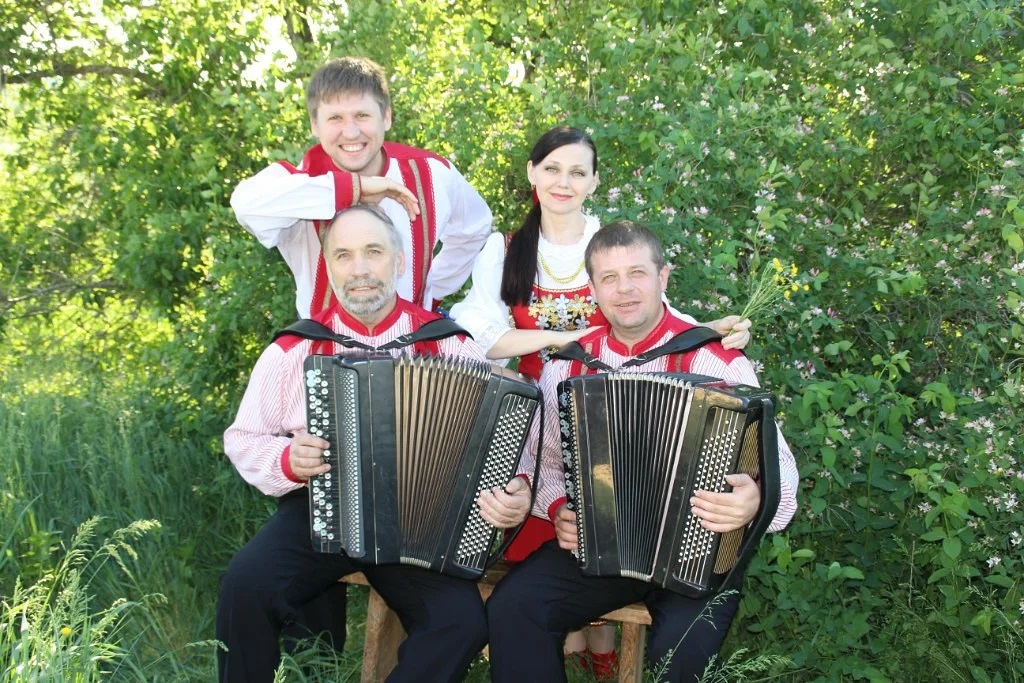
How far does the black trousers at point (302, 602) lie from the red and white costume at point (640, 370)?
0.42 meters

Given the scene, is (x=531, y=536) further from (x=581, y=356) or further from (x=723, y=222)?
(x=723, y=222)

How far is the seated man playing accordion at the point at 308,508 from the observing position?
3.32m

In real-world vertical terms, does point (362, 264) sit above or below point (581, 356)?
above

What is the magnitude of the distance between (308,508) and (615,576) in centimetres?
103

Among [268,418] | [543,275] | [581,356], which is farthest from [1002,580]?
[268,418]

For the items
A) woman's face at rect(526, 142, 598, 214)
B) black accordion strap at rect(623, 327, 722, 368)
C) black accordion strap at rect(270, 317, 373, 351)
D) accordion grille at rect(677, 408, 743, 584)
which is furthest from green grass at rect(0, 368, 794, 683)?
woman's face at rect(526, 142, 598, 214)

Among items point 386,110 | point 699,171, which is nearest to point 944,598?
point 699,171

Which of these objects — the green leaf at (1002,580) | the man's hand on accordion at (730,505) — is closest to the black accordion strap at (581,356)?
the man's hand on accordion at (730,505)

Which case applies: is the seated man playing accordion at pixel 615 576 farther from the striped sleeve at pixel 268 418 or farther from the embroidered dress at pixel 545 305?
the striped sleeve at pixel 268 418

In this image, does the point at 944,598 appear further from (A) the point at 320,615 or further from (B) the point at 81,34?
(B) the point at 81,34

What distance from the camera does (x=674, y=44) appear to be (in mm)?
4832

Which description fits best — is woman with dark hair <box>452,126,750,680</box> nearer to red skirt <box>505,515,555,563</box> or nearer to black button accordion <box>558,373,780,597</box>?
red skirt <box>505,515,555,563</box>

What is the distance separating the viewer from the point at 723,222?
4.41m

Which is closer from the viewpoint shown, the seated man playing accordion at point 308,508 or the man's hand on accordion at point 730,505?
the man's hand on accordion at point 730,505
